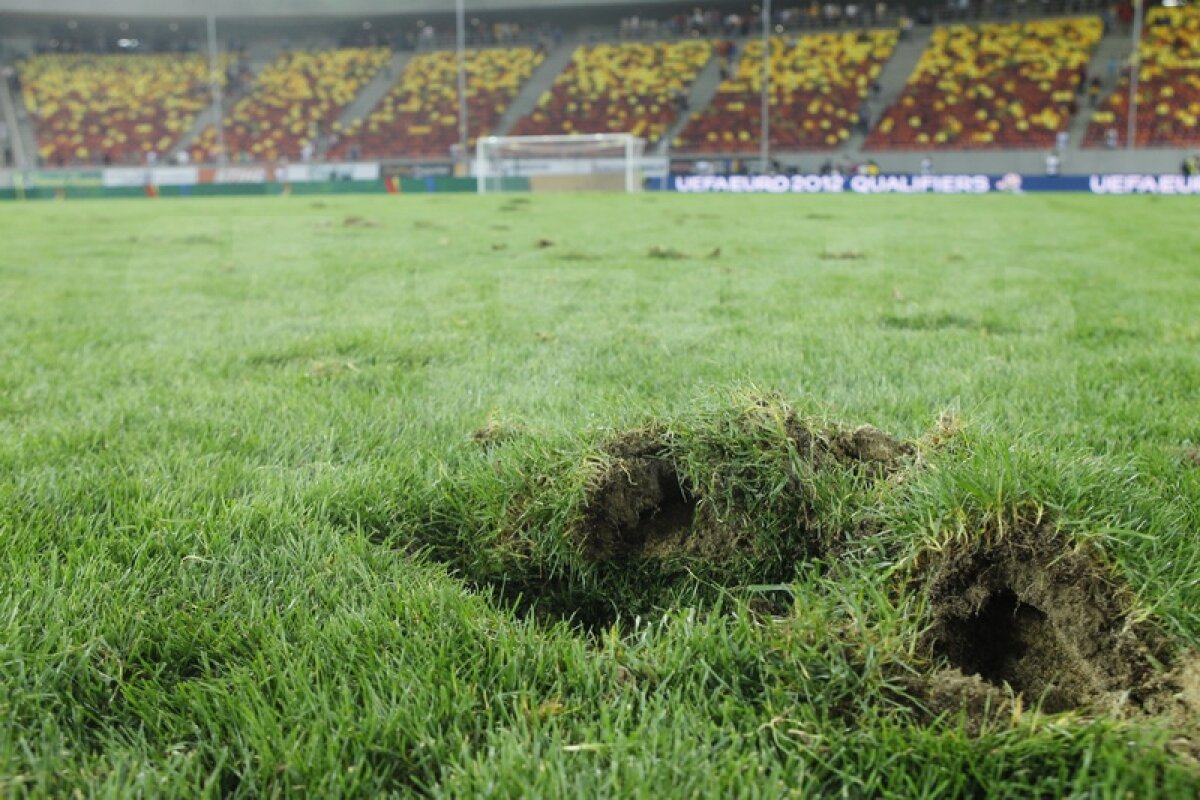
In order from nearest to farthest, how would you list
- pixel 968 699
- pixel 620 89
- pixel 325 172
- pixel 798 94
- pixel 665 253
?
pixel 968 699
pixel 665 253
pixel 325 172
pixel 798 94
pixel 620 89

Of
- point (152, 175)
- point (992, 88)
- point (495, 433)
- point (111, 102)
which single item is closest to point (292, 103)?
point (111, 102)

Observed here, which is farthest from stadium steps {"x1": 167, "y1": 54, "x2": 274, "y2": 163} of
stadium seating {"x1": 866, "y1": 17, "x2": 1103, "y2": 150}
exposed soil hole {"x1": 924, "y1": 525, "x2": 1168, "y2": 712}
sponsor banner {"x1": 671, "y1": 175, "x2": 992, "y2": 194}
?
exposed soil hole {"x1": 924, "y1": 525, "x2": 1168, "y2": 712}

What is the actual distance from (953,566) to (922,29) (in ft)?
136

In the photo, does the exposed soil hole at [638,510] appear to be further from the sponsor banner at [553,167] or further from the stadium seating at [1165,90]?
the stadium seating at [1165,90]

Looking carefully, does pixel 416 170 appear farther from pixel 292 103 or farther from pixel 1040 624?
pixel 1040 624

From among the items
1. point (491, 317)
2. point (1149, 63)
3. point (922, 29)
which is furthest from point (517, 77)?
point (491, 317)

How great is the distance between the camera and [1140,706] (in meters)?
1.27

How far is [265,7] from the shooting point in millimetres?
41562

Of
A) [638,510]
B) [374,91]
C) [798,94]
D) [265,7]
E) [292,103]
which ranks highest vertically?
[265,7]

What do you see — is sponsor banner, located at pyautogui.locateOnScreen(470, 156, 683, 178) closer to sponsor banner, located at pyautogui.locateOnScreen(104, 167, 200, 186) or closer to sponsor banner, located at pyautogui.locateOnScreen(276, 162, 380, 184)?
sponsor banner, located at pyautogui.locateOnScreen(276, 162, 380, 184)

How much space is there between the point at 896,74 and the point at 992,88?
381 cm

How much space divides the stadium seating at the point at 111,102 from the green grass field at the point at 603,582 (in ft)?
136

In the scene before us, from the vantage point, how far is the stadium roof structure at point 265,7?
40438mm

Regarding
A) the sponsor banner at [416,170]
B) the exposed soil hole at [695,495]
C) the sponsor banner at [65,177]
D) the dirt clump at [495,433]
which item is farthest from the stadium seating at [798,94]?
the exposed soil hole at [695,495]
